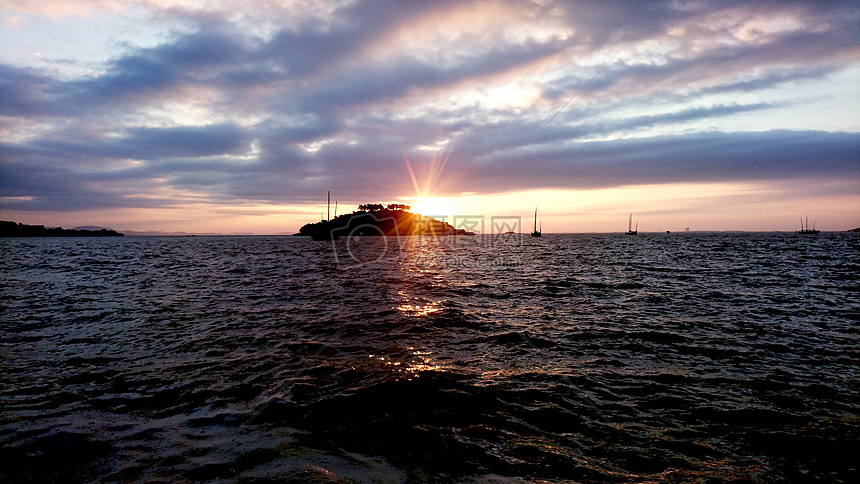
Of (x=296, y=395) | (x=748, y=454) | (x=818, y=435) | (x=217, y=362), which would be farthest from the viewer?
(x=217, y=362)

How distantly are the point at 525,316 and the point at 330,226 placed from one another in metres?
133

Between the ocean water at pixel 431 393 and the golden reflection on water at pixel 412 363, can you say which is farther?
the golden reflection on water at pixel 412 363

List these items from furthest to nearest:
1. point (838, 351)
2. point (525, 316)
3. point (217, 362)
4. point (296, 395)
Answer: point (525, 316)
point (838, 351)
point (217, 362)
point (296, 395)

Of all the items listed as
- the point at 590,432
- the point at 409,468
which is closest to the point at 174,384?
the point at 409,468

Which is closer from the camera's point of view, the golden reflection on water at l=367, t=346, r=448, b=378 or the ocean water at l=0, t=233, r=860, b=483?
the ocean water at l=0, t=233, r=860, b=483

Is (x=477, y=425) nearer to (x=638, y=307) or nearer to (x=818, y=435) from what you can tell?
(x=818, y=435)

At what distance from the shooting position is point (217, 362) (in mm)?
9266

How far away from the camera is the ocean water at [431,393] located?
16.8ft

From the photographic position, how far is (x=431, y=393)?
751cm

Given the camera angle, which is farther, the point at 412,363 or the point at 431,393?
the point at 412,363

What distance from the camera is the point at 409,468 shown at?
5.04 meters

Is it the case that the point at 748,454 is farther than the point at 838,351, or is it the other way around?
the point at 838,351

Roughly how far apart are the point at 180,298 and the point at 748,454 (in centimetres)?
2154

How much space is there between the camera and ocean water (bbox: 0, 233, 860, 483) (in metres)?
5.13
